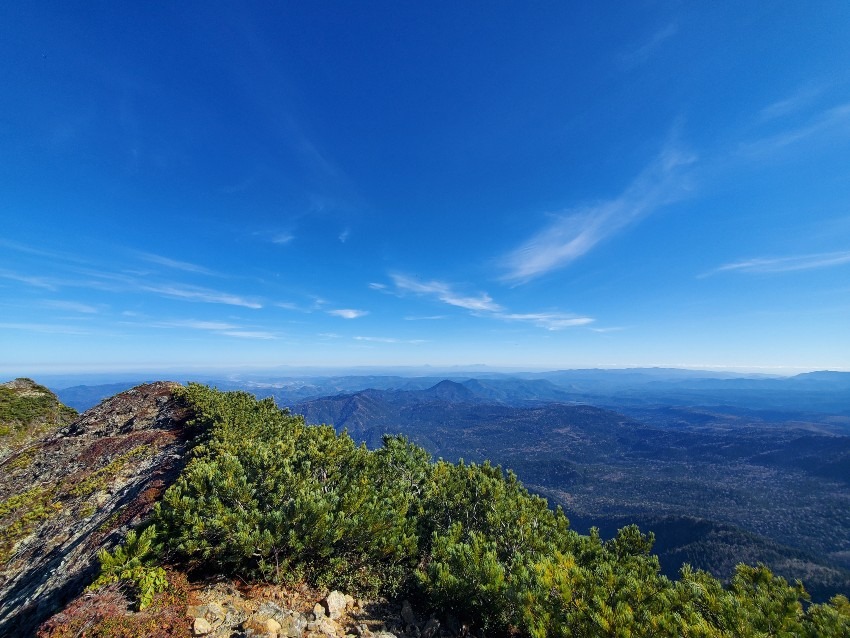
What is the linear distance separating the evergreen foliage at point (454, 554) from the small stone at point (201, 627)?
5.49 feet

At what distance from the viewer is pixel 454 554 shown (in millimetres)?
10320

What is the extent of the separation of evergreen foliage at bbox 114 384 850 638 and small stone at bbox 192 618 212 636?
1674mm

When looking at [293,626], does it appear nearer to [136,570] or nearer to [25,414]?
[136,570]

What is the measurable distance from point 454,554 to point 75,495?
75.8 feet

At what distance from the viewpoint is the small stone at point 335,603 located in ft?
31.1

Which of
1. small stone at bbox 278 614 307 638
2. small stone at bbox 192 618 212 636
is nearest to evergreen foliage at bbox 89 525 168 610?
small stone at bbox 192 618 212 636

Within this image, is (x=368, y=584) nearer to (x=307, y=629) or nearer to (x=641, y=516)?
(x=307, y=629)

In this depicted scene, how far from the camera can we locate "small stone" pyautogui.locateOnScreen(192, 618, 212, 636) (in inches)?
295

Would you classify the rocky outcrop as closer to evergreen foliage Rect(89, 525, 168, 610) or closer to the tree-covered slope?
evergreen foliage Rect(89, 525, 168, 610)

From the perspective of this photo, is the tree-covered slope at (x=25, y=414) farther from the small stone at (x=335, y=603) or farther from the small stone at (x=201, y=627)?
the small stone at (x=335, y=603)

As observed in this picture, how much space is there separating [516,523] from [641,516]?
240 meters

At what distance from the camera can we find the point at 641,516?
194 m

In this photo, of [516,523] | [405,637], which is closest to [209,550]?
[405,637]

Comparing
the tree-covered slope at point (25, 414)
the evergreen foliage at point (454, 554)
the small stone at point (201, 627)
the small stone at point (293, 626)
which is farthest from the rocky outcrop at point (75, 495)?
the tree-covered slope at point (25, 414)
